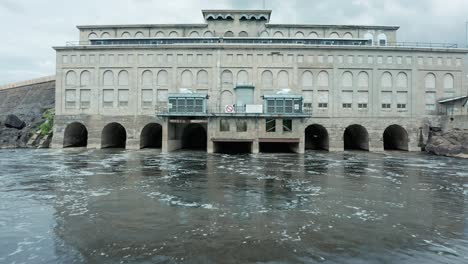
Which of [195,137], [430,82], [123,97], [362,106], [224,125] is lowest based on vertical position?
[195,137]

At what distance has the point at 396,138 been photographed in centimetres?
4766

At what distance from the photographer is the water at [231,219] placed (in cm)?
873

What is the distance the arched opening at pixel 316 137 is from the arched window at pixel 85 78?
35493 millimetres

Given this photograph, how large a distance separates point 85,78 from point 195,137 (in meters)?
19.8

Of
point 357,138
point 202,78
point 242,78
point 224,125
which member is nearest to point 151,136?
point 202,78

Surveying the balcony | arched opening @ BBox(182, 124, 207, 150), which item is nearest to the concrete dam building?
the balcony

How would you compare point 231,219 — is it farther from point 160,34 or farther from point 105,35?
point 105,35

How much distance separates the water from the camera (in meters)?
8.73

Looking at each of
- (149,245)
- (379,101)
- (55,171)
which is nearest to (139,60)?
(55,171)

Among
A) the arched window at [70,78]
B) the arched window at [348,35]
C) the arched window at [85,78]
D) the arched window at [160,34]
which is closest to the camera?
the arched window at [85,78]

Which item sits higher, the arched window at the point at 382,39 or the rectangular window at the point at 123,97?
the arched window at the point at 382,39

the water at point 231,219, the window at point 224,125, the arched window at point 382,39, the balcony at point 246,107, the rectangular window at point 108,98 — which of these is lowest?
the water at point 231,219

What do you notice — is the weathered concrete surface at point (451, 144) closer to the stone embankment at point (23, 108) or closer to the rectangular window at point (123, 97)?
the rectangular window at point (123, 97)

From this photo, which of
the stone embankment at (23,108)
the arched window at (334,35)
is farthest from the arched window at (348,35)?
the stone embankment at (23,108)
